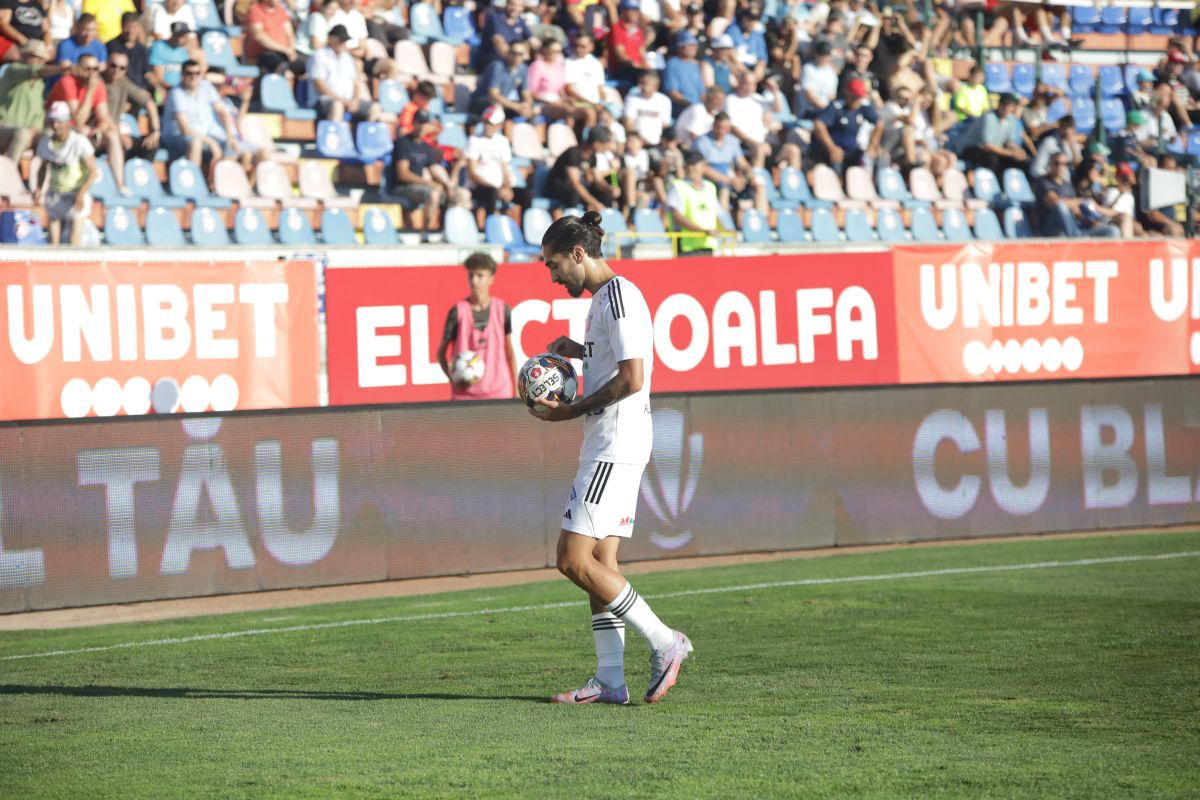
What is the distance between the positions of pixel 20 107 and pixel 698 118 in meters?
9.22

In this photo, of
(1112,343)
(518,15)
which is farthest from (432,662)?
(518,15)

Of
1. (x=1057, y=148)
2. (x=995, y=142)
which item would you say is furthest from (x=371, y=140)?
(x=1057, y=148)

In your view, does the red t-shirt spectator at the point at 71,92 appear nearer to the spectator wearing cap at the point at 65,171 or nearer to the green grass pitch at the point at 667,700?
the spectator wearing cap at the point at 65,171

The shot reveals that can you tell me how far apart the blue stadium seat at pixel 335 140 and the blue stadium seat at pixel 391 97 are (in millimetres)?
741

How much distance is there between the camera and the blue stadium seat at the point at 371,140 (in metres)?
21.3

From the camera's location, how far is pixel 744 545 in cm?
1500

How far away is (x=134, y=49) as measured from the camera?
19797mm

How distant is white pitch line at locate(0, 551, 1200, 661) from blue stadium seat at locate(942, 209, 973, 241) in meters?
11.3

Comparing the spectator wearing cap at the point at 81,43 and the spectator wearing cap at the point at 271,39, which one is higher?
the spectator wearing cap at the point at 271,39

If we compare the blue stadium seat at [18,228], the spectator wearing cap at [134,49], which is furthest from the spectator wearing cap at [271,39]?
the blue stadium seat at [18,228]

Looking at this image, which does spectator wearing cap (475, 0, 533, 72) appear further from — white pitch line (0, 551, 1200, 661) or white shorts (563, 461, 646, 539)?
white shorts (563, 461, 646, 539)

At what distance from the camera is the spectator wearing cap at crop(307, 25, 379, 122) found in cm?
2116

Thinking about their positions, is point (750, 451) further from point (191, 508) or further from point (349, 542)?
point (191, 508)

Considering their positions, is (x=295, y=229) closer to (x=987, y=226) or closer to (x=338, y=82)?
(x=338, y=82)
